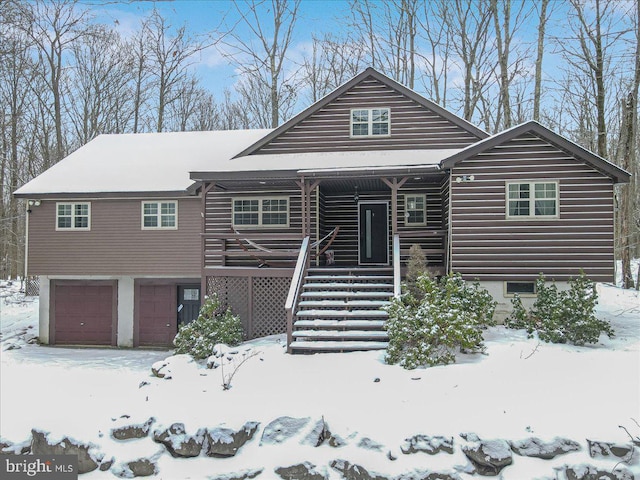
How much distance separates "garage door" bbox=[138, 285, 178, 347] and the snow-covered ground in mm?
4871

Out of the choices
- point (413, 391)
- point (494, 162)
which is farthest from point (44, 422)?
point (494, 162)

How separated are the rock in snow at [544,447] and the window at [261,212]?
366 inches

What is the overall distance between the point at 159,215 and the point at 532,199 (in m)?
10.8

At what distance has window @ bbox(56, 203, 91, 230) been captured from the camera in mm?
15695

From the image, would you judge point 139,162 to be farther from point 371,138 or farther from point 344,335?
point 344,335

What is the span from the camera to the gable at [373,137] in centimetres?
1452

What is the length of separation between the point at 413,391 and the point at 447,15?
22340 mm

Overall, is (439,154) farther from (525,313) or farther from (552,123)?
(552,123)

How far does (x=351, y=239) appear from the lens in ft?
50.3

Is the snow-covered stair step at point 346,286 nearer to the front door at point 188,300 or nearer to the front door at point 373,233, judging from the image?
the front door at point 373,233

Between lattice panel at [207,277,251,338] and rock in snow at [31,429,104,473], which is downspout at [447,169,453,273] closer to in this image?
lattice panel at [207,277,251,338]

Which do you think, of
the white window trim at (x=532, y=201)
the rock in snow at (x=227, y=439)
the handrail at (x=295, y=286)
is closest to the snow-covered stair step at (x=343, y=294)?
the handrail at (x=295, y=286)

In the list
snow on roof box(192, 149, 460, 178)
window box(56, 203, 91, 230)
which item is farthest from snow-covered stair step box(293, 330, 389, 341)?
window box(56, 203, 91, 230)

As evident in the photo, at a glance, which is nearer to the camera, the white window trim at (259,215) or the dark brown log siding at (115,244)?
the white window trim at (259,215)
